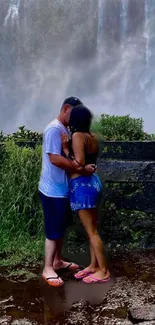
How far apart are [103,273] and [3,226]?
5.73 feet

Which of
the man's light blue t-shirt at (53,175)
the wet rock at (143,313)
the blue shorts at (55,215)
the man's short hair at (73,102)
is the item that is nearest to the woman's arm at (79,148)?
the man's light blue t-shirt at (53,175)

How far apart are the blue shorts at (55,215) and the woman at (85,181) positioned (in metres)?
0.09

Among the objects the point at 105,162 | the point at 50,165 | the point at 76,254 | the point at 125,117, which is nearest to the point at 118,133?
the point at 125,117

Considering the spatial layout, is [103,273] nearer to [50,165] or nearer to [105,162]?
[50,165]

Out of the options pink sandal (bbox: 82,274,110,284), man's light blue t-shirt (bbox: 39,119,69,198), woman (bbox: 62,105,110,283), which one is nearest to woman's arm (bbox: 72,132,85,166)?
woman (bbox: 62,105,110,283)

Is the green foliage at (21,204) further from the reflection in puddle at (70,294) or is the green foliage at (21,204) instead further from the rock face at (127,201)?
the reflection in puddle at (70,294)

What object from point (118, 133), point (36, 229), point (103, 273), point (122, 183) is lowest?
point (103, 273)

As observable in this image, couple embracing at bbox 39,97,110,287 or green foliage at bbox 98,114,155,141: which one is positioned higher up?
green foliage at bbox 98,114,155,141

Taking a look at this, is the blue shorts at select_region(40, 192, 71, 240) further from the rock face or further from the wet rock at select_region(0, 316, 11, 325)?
the rock face

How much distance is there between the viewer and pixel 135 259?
480cm

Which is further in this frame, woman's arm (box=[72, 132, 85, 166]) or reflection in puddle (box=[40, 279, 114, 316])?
woman's arm (box=[72, 132, 85, 166])

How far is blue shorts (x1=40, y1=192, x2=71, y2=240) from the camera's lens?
4.00 meters

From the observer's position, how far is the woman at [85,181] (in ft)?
12.6

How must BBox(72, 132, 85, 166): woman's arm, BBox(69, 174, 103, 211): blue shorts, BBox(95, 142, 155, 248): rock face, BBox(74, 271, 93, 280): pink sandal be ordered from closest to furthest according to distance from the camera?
BBox(72, 132, 85, 166): woman's arm, BBox(69, 174, 103, 211): blue shorts, BBox(74, 271, 93, 280): pink sandal, BBox(95, 142, 155, 248): rock face
